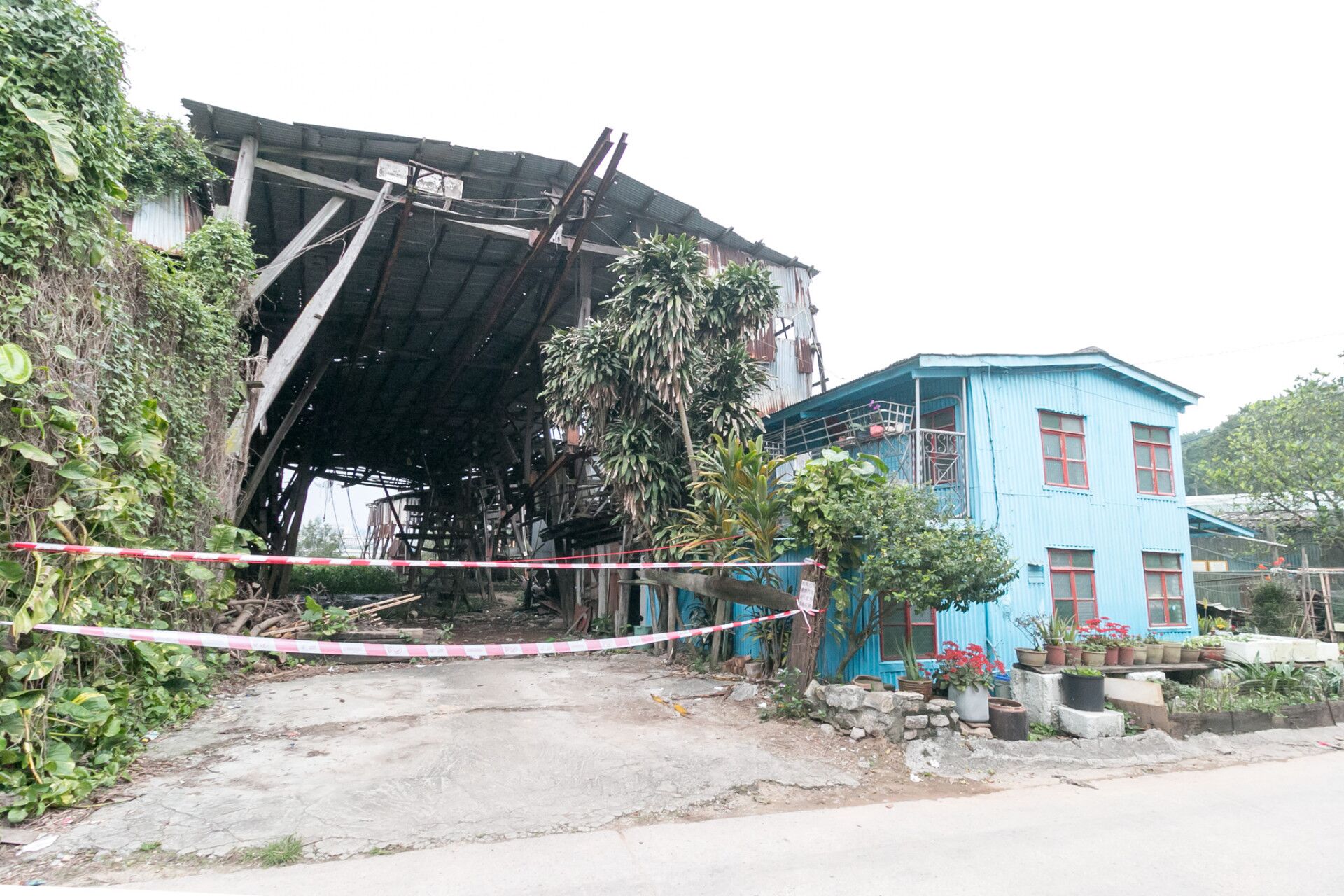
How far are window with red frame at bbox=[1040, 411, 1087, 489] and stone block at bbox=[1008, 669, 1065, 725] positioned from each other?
3356 mm

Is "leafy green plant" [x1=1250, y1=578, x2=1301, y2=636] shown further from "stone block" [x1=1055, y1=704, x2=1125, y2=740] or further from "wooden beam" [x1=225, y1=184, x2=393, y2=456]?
"wooden beam" [x1=225, y1=184, x2=393, y2=456]

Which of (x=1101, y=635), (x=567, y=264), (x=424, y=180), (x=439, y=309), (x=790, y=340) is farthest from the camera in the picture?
(x=439, y=309)

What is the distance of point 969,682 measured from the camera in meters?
8.56

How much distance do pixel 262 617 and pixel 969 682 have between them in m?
10.2

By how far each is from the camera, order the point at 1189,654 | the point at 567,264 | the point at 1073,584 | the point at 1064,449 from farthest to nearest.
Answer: the point at 567,264 < the point at 1064,449 < the point at 1073,584 < the point at 1189,654

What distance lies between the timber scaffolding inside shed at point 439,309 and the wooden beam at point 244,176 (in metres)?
0.03

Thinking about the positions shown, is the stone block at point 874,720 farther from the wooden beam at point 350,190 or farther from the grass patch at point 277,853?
the wooden beam at point 350,190

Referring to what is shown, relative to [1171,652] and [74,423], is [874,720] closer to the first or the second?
Answer: [1171,652]

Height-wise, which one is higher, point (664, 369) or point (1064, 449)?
point (664, 369)

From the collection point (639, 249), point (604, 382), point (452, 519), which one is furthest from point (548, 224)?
point (452, 519)

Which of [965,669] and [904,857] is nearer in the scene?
[904,857]

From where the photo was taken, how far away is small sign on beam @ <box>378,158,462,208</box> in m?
12.3

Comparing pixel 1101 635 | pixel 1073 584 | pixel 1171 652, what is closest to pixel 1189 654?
pixel 1171 652

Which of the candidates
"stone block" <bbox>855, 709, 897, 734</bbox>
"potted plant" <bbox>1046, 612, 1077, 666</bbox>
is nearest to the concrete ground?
"stone block" <bbox>855, 709, 897, 734</bbox>
